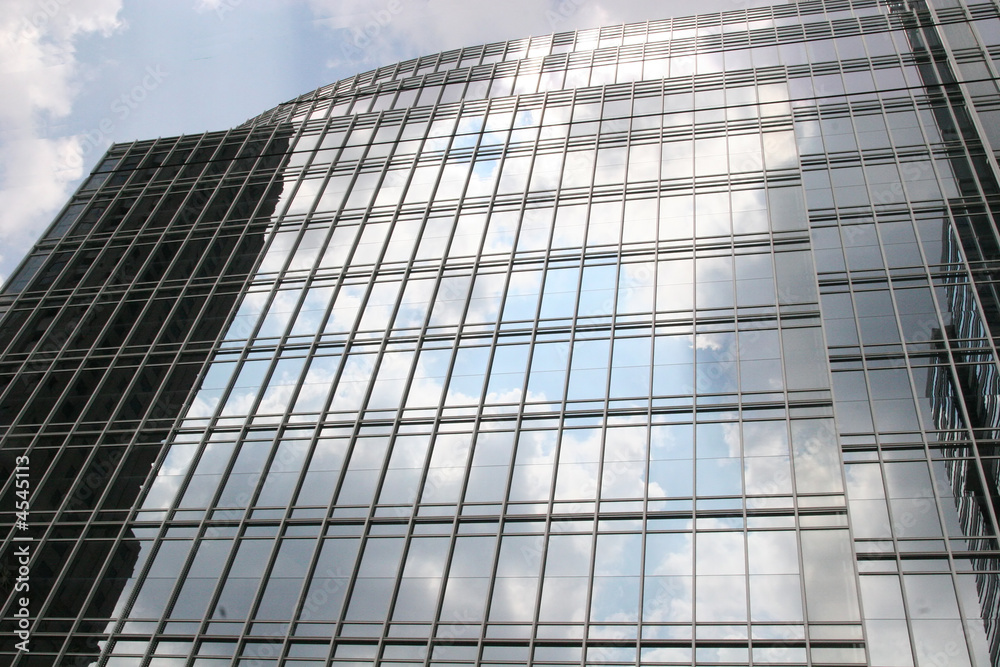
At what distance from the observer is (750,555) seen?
19531 millimetres

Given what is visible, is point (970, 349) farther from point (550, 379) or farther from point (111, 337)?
point (111, 337)

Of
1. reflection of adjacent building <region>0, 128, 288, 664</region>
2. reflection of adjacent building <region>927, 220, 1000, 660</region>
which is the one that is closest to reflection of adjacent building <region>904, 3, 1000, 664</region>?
reflection of adjacent building <region>927, 220, 1000, 660</region>

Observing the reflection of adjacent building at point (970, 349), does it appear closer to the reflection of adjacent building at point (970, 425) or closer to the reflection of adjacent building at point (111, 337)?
the reflection of adjacent building at point (970, 425)

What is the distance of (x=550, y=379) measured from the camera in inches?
961

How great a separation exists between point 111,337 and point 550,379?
15878 millimetres

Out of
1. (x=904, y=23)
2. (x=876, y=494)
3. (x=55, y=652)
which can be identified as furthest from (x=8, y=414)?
(x=904, y=23)

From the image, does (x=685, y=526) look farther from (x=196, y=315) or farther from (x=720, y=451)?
(x=196, y=315)

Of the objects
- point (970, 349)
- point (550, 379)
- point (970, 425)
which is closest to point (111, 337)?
point (550, 379)

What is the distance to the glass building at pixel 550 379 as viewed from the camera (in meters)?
19.8

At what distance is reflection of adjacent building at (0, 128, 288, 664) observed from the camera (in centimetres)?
2339

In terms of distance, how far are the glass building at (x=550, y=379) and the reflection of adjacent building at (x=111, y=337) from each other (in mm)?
134

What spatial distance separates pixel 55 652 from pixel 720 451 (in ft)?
58.0

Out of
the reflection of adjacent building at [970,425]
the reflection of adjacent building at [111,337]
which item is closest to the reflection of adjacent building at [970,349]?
the reflection of adjacent building at [970,425]

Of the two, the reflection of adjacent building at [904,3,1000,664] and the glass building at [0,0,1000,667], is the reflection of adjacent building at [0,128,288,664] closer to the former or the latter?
the glass building at [0,0,1000,667]
